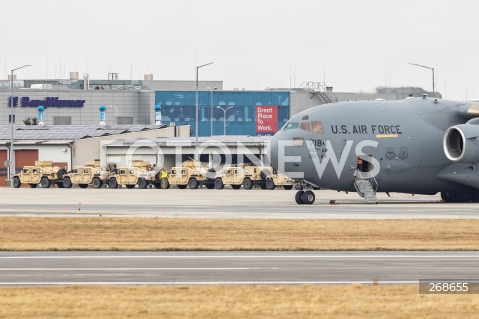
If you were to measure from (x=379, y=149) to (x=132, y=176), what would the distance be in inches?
1274

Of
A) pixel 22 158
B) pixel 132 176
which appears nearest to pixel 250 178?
pixel 132 176

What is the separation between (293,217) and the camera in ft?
116

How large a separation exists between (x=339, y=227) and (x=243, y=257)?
349 inches

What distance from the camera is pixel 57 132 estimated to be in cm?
9388

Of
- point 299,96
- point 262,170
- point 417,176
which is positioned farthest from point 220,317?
point 299,96

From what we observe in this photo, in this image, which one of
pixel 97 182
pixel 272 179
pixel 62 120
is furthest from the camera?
pixel 62 120

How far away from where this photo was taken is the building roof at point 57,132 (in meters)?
87.5

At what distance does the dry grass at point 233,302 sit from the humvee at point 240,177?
177 feet

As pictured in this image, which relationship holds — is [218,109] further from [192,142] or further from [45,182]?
[45,182]

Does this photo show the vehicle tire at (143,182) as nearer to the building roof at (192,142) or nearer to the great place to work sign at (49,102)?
the building roof at (192,142)

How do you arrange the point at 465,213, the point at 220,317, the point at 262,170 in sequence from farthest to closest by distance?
the point at 262,170 < the point at 465,213 < the point at 220,317

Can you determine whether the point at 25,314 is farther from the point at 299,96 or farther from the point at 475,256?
the point at 299,96

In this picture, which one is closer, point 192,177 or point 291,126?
point 291,126

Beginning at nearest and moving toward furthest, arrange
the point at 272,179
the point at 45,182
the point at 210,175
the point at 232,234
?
the point at 232,234
the point at 272,179
the point at 210,175
the point at 45,182
